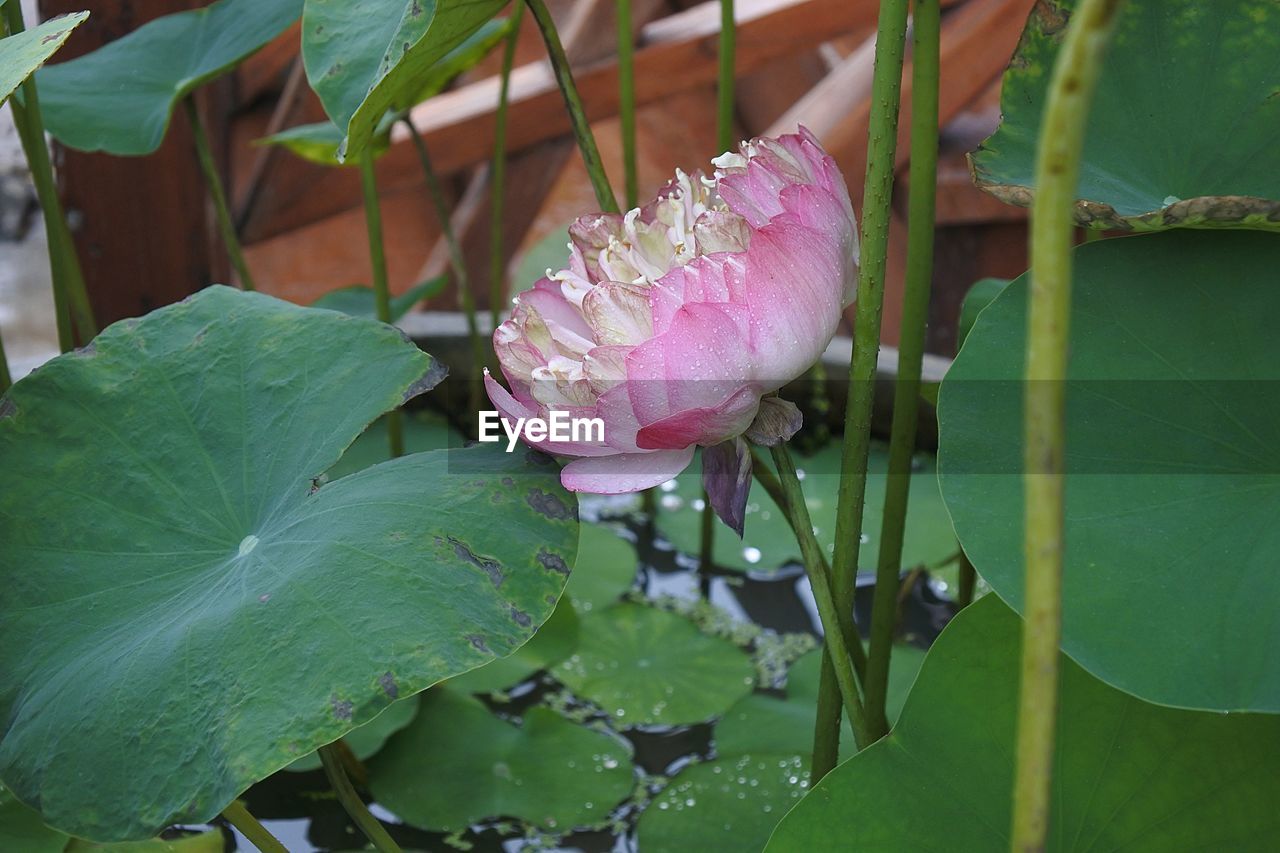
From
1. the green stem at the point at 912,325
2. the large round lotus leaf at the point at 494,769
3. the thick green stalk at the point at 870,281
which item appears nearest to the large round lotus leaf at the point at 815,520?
the large round lotus leaf at the point at 494,769

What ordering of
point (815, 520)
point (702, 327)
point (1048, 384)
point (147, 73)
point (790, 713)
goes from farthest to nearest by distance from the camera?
point (815, 520) < point (147, 73) < point (790, 713) < point (702, 327) < point (1048, 384)

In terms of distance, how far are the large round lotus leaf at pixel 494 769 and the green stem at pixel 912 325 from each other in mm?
233

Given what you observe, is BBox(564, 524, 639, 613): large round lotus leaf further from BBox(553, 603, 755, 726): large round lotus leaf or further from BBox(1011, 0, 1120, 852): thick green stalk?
BBox(1011, 0, 1120, 852): thick green stalk

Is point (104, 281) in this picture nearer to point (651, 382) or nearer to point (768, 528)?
point (768, 528)

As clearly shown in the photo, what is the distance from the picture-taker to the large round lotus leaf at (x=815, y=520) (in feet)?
3.28

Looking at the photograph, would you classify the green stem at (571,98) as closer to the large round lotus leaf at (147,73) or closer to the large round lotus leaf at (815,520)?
the large round lotus leaf at (147,73)

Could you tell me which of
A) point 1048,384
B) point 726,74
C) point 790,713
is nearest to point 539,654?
point 790,713

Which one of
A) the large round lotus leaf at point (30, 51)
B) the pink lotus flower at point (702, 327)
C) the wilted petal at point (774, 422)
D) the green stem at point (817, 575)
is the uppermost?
the large round lotus leaf at point (30, 51)

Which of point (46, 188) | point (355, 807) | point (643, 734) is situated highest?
point (46, 188)

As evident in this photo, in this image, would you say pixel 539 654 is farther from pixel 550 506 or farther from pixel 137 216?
pixel 137 216

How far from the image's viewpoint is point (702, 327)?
41 cm

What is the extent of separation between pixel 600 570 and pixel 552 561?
527 millimetres

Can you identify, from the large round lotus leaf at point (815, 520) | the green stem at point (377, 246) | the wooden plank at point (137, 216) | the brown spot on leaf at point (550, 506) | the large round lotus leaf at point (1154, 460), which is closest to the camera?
the large round lotus leaf at point (1154, 460)

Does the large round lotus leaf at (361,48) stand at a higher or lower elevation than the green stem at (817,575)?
higher
